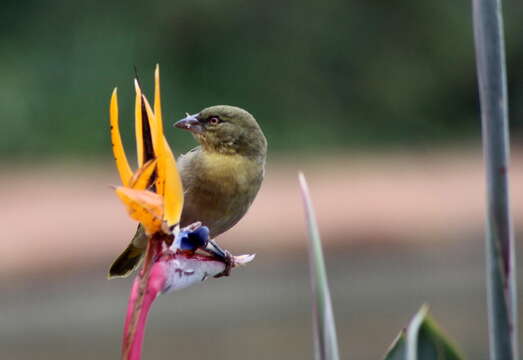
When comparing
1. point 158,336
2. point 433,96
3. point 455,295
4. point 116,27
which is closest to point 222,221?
point 158,336

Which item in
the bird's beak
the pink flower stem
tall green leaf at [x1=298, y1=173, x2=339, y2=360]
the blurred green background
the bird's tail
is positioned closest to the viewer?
the pink flower stem

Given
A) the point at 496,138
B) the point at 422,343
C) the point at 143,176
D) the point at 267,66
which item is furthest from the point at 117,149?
the point at 267,66

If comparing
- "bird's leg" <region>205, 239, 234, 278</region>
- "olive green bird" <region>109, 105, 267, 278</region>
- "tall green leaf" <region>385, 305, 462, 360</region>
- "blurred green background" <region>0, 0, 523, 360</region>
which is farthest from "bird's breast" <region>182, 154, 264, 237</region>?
"blurred green background" <region>0, 0, 523, 360</region>

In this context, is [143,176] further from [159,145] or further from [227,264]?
[227,264]

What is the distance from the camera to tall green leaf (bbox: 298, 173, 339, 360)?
1260 millimetres

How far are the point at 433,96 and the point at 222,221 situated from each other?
12663 millimetres

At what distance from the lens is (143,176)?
47.2 inches

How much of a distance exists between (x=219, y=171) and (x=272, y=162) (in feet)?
33.6

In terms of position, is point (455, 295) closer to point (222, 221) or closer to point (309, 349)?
point (309, 349)

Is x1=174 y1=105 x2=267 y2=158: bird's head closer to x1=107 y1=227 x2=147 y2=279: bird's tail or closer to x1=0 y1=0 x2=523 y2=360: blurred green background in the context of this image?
x1=107 y1=227 x2=147 y2=279: bird's tail

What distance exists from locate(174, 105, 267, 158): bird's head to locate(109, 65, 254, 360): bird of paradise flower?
0.64m

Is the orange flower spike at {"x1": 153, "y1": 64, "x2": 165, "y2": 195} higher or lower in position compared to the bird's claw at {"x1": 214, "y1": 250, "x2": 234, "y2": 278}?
higher

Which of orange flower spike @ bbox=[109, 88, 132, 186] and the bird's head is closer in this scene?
orange flower spike @ bbox=[109, 88, 132, 186]

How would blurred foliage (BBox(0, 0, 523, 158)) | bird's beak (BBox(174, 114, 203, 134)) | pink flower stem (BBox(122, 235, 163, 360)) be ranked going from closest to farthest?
pink flower stem (BBox(122, 235, 163, 360)) < bird's beak (BBox(174, 114, 203, 134)) < blurred foliage (BBox(0, 0, 523, 158))
